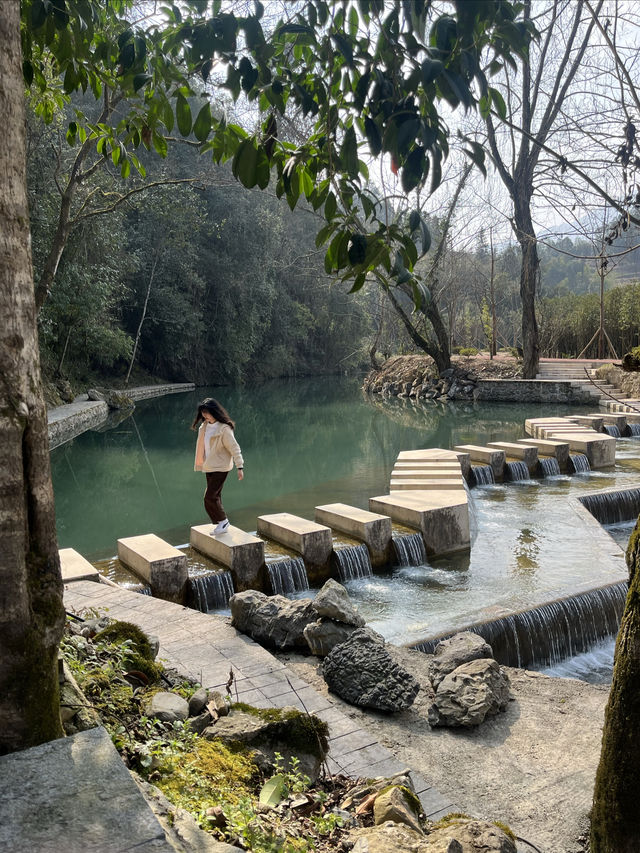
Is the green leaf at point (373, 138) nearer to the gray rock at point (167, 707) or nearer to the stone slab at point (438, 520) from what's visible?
the gray rock at point (167, 707)

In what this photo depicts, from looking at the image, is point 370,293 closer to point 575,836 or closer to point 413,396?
point 413,396

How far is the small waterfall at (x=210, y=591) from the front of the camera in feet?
20.4

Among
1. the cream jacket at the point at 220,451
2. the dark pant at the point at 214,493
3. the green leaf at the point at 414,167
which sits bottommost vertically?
the dark pant at the point at 214,493

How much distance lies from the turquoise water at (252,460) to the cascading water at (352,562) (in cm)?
233

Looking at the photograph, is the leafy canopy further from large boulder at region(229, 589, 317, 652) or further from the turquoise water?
the turquoise water

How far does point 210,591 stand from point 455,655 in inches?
104

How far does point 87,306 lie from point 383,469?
13271mm

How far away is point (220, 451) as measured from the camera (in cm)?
685

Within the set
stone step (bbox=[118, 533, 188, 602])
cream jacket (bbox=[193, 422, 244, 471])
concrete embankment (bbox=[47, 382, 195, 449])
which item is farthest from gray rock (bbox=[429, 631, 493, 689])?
concrete embankment (bbox=[47, 382, 195, 449])

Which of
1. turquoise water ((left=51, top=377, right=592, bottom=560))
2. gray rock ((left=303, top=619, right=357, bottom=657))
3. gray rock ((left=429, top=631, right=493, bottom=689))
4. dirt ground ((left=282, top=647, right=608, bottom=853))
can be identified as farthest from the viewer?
turquoise water ((left=51, top=377, right=592, bottom=560))

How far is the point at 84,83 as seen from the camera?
3.64 m

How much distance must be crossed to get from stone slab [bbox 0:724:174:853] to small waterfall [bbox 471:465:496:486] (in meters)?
9.88

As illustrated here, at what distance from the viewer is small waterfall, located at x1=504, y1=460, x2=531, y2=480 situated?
11484mm

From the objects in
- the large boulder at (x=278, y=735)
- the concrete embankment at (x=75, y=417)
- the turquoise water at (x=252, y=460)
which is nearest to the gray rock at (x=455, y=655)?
the large boulder at (x=278, y=735)
